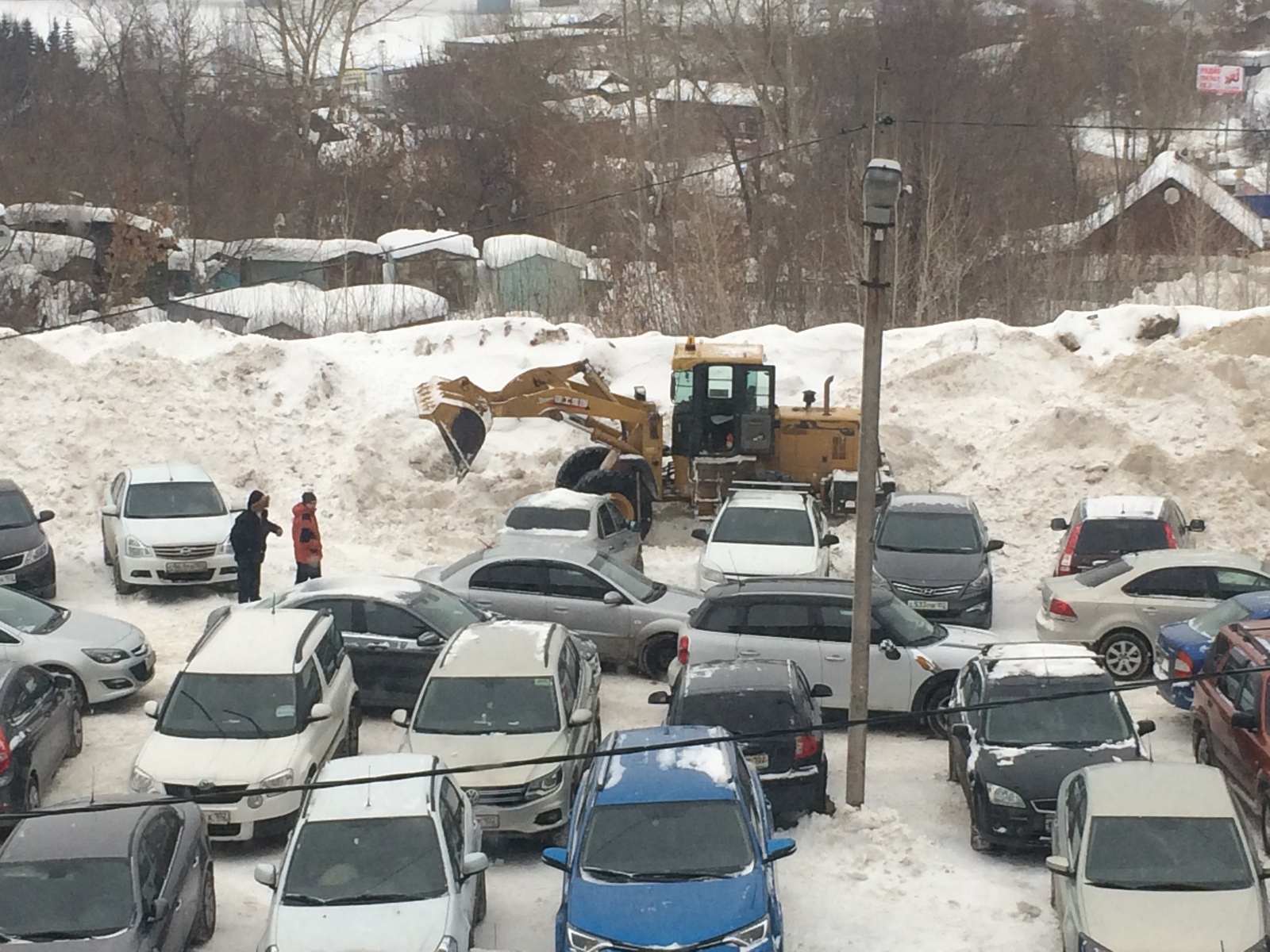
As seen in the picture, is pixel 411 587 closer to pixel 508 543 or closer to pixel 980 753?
pixel 508 543

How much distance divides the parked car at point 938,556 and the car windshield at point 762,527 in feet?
3.29

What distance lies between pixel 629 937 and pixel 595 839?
917 mm

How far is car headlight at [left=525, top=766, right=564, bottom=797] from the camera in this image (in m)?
12.1

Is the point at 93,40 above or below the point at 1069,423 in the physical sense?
above

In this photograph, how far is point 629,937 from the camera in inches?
372

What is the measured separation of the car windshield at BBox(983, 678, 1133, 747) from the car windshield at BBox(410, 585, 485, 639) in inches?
221

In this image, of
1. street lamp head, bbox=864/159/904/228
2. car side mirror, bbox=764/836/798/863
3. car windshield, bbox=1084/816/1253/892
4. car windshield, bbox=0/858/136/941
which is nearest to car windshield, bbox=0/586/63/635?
car windshield, bbox=0/858/136/941

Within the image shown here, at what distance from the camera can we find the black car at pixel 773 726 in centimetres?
1253

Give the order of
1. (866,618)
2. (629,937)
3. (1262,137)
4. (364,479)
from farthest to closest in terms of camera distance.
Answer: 1. (1262,137)
2. (364,479)
3. (866,618)
4. (629,937)

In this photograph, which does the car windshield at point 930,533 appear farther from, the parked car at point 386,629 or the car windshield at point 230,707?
the car windshield at point 230,707

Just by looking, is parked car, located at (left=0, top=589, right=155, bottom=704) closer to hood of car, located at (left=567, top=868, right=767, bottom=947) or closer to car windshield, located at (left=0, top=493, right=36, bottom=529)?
car windshield, located at (left=0, top=493, right=36, bottom=529)

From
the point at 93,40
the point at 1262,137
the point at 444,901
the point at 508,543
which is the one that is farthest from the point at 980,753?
the point at 93,40

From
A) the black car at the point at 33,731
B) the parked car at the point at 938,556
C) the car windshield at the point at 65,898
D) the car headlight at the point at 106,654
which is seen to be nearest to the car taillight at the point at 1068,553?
the parked car at the point at 938,556

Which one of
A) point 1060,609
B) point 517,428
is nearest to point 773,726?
point 1060,609
